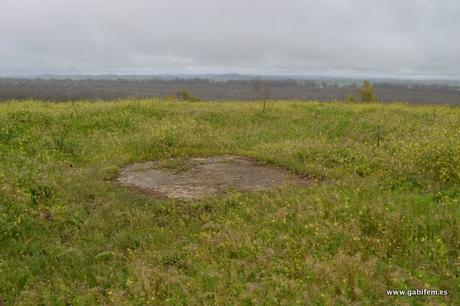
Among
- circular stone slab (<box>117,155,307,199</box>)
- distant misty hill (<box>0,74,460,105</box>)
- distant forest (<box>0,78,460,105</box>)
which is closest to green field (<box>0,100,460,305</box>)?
circular stone slab (<box>117,155,307,199</box>)

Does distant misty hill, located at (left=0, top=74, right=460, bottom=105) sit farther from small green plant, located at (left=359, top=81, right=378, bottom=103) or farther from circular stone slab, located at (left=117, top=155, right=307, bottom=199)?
circular stone slab, located at (left=117, top=155, right=307, bottom=199)

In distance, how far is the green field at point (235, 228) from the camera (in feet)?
17.4

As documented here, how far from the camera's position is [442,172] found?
8133 mm

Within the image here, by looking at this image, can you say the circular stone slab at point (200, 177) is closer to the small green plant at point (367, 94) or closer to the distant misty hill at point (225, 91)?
the distant misty hill at point (225, 91)

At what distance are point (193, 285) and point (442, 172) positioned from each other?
5338 millimetres

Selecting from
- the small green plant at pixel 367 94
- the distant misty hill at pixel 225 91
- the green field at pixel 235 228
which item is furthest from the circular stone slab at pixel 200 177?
the small green plant at pixel 367 94

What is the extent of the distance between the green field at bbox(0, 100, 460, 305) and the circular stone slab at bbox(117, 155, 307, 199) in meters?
0.42

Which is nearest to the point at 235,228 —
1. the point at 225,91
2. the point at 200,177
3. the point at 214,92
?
the point at 200,177

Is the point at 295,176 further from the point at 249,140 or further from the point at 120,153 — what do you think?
the point at 120,153

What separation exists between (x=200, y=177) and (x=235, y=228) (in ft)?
8.62

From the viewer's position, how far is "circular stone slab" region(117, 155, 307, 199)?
851cm

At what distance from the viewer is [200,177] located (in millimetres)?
9258

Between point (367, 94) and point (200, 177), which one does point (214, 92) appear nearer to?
point (367, 94)

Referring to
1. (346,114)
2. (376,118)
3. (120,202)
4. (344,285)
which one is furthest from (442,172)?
(346,114)
